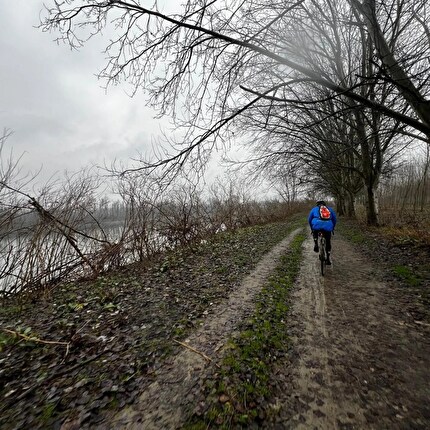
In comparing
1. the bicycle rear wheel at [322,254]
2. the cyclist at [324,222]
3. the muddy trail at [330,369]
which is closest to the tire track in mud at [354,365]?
the muddy trail at [330,369]

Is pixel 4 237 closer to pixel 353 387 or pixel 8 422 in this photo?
pixel 8 422

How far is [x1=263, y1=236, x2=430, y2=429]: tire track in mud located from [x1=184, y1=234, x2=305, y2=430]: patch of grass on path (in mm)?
153

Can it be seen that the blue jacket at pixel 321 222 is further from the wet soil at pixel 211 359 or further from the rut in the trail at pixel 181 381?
the rut in the trail at pixel 181 381

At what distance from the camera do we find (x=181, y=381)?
8.43 ft

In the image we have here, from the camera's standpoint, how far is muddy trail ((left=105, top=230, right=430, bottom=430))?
6.85 feet

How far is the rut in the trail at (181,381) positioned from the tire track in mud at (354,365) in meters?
0.86

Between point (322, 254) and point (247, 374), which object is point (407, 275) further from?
point (247, 374)

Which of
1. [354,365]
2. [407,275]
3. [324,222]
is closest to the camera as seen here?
[354,365]

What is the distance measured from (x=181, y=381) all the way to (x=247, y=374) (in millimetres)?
773

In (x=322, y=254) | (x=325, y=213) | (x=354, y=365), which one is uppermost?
(x=325, y=213)

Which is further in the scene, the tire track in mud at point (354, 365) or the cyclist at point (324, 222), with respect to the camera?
the cyclist at point (324, 222)

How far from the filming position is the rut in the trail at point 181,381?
2.11 metres

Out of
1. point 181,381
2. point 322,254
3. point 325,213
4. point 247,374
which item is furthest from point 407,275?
point 181,381

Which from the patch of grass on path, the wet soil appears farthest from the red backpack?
the patch of grass on path
